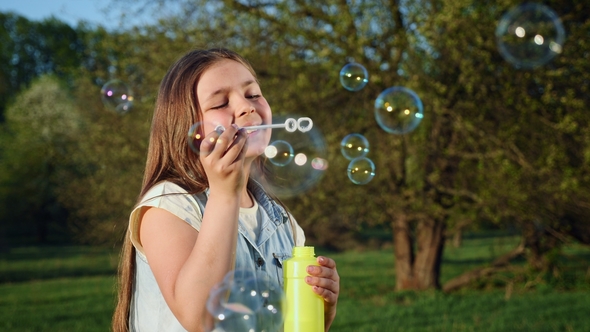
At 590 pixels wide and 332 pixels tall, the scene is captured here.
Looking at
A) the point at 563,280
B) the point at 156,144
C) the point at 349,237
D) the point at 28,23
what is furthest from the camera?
the point at 28,23

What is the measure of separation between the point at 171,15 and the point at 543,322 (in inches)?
224

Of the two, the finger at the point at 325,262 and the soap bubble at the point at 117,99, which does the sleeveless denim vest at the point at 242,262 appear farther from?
the soap bubble at the point at 117,99

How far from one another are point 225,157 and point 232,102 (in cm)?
32

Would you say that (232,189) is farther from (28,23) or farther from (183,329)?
(28,23)

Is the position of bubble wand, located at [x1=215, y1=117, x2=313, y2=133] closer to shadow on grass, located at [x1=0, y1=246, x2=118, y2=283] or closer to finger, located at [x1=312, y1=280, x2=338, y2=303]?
finger, located at [x1=312, y1=280, x2=338, y2=303]

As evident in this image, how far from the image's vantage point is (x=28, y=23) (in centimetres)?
3731

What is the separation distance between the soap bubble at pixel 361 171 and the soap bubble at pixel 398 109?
907mm

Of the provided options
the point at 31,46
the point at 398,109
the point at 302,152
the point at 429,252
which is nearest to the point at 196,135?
the point at 398,109

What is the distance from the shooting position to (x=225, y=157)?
4.59ft

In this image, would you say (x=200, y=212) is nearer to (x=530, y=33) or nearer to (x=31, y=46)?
(x=530, y=33)

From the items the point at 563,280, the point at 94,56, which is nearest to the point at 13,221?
the point at 94,56

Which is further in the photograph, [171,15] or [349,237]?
[349,237]

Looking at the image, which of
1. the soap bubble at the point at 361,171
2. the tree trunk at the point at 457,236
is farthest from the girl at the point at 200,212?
the tree trunk at the point at 457,236

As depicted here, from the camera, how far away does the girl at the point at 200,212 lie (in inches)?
55.5
